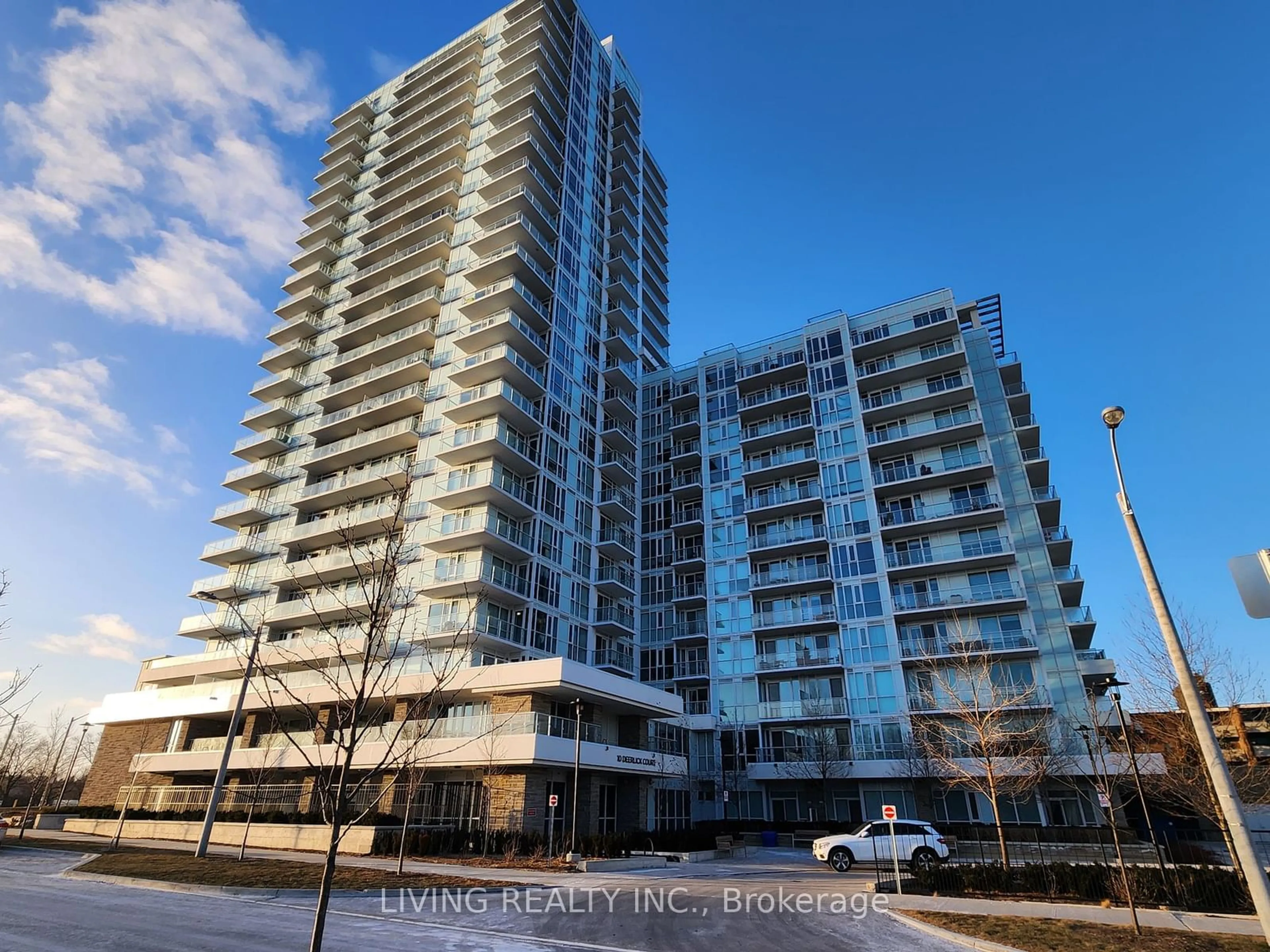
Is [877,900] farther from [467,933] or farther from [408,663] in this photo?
[408,663]

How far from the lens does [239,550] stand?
165 ft

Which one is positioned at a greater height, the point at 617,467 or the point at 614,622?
the point at 617,467

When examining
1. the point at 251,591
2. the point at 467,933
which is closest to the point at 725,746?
the point at 251,591

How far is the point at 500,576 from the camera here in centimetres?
3950

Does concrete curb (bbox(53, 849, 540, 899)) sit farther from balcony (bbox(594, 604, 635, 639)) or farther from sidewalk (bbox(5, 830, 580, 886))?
balcony (bbox(594, 604, 635, 639))

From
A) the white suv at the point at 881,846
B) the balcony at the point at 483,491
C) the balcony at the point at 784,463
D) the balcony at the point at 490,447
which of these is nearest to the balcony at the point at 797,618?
the balcony at the point at 784,463

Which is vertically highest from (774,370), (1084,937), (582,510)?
(774,370)

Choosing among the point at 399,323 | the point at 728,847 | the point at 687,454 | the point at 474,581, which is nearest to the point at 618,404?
the point at 687,454

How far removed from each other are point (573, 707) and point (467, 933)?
2177 cm

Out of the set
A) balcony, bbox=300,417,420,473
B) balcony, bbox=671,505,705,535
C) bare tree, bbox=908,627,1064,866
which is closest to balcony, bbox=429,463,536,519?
balcony, bbox=300,417,420,473

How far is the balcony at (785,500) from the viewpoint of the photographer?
174ft

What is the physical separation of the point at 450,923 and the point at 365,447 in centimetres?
3811

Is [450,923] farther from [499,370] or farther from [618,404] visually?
[618,404]

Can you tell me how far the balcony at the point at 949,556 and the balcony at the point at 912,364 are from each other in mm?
13233
